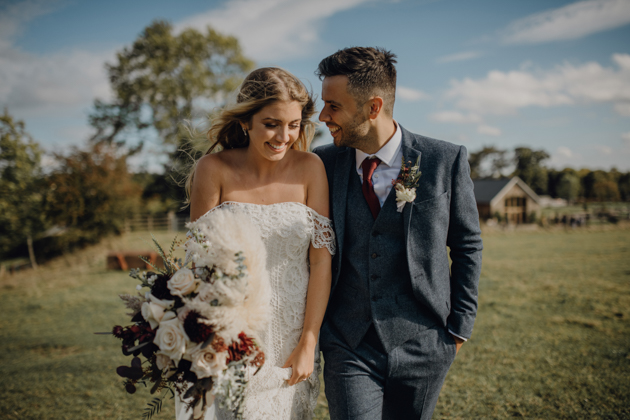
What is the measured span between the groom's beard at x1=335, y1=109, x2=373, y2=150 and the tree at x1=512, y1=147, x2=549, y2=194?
8249 cm

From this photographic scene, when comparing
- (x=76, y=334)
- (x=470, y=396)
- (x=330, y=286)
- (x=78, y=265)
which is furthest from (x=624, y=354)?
(x=78, y=265)

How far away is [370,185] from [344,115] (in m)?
0.51

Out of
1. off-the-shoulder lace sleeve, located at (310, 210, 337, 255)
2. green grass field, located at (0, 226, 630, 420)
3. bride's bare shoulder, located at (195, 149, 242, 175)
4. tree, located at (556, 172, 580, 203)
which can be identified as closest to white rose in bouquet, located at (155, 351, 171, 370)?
green grass field, located at (0, 226, 630, 420)

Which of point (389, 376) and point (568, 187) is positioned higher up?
point (568, 187)

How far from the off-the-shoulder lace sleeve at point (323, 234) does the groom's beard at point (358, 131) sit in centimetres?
55

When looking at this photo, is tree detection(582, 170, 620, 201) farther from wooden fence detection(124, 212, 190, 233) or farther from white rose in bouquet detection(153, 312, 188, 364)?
white rose in bouquet detection(153, 312, 188, 364)

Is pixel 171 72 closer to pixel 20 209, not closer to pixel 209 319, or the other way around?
pixel 20 209

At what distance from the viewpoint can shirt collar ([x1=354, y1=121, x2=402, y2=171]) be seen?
2646 mm

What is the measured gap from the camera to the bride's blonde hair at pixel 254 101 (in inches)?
96.3

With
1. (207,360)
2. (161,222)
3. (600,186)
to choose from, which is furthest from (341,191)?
(600,186)

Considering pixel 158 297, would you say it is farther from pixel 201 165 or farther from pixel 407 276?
pixel 407 276

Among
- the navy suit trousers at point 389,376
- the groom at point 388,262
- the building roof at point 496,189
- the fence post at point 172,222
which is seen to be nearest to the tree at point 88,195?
the fence post at point 172,222

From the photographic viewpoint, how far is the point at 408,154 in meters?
2.60

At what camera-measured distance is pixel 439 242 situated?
8.14 ft
